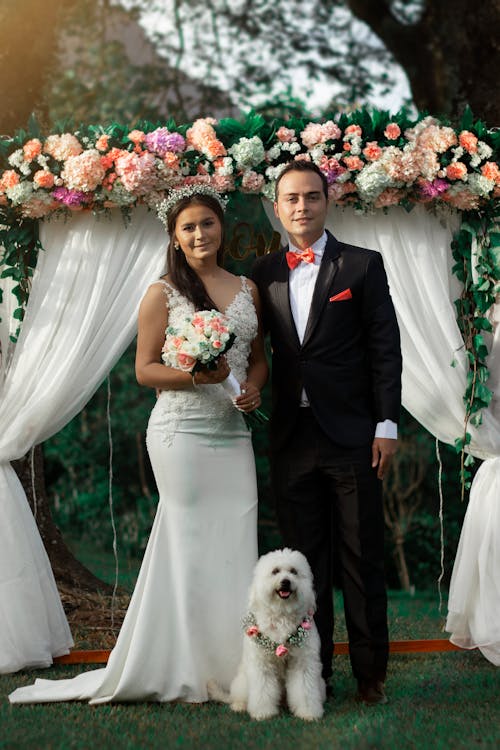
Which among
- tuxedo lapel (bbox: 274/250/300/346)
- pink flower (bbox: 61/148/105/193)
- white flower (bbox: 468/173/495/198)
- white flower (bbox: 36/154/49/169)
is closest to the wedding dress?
tuxedo lapel (bbox: 274/250/300/346)

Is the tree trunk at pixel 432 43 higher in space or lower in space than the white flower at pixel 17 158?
higher

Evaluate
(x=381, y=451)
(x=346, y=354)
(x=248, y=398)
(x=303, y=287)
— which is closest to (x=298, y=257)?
(x=303, y=287)

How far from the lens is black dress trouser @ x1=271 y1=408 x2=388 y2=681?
11.7ft

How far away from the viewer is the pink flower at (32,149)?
4430mm

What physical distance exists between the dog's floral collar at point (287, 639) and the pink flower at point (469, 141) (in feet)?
7.90

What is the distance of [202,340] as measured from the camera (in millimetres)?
3361

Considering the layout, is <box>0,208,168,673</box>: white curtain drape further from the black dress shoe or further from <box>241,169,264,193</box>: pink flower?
the black dress shoe

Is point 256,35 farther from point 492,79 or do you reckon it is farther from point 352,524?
point 352,524

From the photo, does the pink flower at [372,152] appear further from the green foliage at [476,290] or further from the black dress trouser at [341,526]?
the black dress trouser at [341,526]

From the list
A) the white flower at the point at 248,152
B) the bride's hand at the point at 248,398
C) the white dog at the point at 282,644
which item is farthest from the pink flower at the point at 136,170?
the white dog at the point at 282,644

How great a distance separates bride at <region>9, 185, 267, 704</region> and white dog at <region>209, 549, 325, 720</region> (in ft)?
1.20

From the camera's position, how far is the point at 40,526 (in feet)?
18.5

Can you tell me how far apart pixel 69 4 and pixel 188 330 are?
15.4 ft

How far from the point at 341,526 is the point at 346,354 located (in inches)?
27.4
